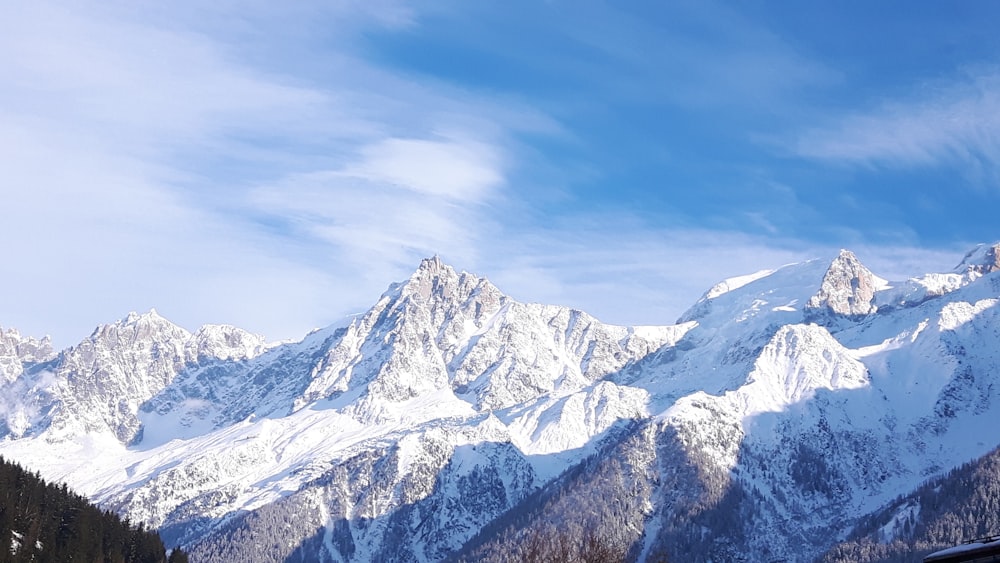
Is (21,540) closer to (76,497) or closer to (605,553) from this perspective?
(76,497)

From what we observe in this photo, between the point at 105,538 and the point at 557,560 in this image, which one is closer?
the point at 557,560

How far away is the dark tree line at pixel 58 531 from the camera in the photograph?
6196 inches

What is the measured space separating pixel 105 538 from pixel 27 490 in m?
13.5

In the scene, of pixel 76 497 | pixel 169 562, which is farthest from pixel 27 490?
pixel 169 562

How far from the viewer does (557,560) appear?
123m

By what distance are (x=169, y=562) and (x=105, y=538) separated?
13.3 metres

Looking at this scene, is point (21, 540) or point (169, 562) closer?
point (21, 540)

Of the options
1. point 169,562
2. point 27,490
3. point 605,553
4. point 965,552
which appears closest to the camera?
point 965,552

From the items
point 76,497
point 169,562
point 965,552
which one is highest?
point 76,497

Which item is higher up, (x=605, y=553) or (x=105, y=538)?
(x=105, y=538)

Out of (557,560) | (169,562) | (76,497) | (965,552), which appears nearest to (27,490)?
(76,497)

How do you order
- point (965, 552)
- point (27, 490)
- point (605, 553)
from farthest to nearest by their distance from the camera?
point (27, 490)
point (605, 553)
point (965, 552)

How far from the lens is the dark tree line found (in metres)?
157

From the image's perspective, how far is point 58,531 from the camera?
173m
